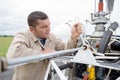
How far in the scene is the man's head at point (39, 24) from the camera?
3.34 metres

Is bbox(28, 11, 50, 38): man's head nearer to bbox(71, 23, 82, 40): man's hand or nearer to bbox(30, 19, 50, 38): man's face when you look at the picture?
bbox(30, 19, 50, 38): man's face

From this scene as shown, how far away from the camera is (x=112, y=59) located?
3.56m

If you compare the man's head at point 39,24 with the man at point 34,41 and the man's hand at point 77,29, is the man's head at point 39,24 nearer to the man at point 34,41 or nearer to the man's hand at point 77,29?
the man at point 34,41

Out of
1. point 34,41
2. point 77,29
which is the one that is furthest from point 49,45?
point 77,29

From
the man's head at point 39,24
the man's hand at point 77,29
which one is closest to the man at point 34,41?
the man's head at point 39,24

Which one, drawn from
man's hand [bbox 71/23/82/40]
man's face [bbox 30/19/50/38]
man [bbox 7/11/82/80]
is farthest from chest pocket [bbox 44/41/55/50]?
man's hand [bbox 71/23/82/40]

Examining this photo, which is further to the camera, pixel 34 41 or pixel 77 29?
pixel 77 29

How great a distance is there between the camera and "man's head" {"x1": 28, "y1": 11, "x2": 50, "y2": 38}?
3344 millimetres

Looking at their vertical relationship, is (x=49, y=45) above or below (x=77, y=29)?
below

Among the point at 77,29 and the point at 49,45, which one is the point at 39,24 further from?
the point at 77,29

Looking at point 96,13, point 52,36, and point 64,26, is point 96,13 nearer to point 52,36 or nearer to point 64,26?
point 64,26

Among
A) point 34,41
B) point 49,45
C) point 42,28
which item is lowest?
point 49,45

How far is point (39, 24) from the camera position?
3381mm

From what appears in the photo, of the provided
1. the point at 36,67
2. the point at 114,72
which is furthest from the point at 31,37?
the point at 114,72
